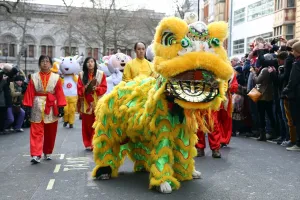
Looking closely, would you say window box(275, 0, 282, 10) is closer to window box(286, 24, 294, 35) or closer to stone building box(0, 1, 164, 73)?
window box(286, 24, 294, 35)

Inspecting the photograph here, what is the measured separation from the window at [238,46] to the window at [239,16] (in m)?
1.95

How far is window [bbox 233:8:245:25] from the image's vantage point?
42.6 metres

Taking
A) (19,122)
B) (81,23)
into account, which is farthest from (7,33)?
(19,122)

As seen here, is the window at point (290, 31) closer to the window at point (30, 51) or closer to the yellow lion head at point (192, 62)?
the yellow lion head at point (192, 62)

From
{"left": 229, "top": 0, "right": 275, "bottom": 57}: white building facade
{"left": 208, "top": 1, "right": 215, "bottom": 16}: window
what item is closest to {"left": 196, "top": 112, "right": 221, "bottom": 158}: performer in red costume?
{"left": 229, "top": 0, "right": 275, "bottom": 57}: white building facade

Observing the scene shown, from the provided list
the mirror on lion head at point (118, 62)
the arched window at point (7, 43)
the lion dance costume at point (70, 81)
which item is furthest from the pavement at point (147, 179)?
the arched window at point (7, 43)

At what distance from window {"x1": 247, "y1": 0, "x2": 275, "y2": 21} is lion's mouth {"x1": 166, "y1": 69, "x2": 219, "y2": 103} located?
1246 inches

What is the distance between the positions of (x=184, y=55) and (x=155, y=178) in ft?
4.85

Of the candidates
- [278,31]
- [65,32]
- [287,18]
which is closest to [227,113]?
[287,18]

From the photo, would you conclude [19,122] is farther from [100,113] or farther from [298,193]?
[298,193]

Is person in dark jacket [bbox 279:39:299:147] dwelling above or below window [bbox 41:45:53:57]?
below

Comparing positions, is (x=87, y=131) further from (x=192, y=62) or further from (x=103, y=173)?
(x=192, y=62)

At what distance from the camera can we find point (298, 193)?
5438mm

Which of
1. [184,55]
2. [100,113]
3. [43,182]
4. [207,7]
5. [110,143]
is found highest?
[207,7]
